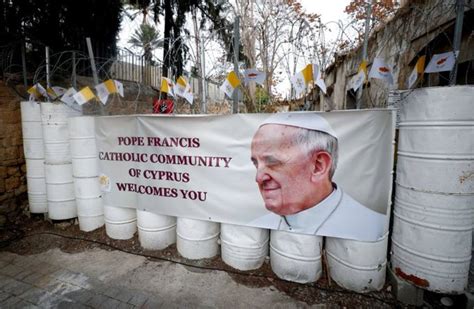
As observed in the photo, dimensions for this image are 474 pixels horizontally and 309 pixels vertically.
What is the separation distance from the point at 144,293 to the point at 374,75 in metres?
3.38

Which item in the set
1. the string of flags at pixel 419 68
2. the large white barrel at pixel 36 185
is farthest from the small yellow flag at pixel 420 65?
the large white barrel at pixel 36 185

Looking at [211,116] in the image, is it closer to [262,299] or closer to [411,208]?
[262,299]

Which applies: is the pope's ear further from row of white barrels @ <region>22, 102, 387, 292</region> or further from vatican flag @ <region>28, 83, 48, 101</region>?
vatican flag @ <region>28, 83, 48, 101</region>

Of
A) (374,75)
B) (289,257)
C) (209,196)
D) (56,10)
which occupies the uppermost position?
(56,10)

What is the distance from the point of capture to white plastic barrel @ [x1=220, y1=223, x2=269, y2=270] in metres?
2.72

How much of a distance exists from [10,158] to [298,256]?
4.93 meters

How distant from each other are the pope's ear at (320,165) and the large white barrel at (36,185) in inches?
172

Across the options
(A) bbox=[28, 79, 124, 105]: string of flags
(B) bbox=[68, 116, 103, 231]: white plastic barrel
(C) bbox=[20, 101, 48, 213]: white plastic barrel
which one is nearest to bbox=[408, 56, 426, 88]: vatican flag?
(A) bbox=[28, 79, 124, 105]: string of flags

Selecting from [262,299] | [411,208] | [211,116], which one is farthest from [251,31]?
[262,299]

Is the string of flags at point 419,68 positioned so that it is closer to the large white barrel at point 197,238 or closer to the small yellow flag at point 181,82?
the small yellow flag at point 181,82

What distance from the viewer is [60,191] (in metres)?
3.72

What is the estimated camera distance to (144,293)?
246 centimetres

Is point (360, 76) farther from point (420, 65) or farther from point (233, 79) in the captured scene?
point (233, 79)

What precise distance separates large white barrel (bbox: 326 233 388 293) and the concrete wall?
166 cm
